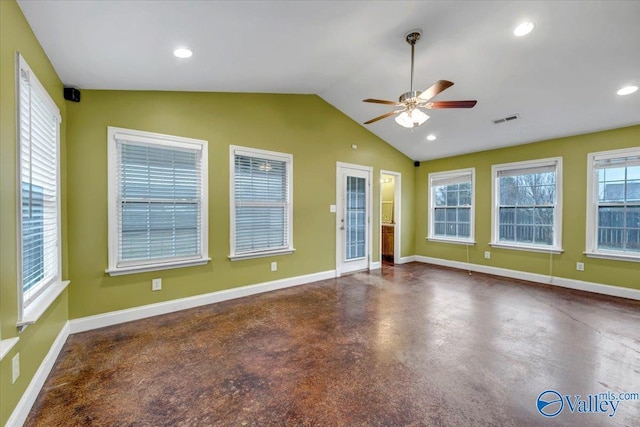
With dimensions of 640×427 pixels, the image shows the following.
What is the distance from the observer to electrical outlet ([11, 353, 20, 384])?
1.58 m

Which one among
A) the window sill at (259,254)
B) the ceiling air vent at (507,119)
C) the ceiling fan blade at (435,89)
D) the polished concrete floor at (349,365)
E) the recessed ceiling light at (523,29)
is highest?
the recessed ceiling light at (523,29)

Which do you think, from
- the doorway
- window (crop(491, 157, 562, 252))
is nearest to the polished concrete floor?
window (crop(491, 157, 562, 252))

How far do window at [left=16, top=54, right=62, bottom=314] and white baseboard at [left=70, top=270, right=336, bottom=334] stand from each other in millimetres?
631

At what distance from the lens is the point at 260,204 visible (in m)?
4.13

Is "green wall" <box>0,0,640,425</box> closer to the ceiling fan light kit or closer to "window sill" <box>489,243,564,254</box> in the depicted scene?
"window sill" <box>489,243,564,254</box>

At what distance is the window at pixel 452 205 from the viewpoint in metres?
5.78

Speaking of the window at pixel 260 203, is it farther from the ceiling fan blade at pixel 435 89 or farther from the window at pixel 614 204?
the window at pixel 614 204

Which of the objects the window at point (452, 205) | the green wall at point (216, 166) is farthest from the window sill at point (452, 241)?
the green wall at point (216, 166)

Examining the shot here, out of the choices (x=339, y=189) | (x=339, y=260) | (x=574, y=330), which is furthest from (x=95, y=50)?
(x=574, y=330)

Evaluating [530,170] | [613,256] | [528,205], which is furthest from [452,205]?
[613,256]

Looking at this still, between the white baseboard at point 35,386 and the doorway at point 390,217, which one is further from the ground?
the doorway at point 390,217

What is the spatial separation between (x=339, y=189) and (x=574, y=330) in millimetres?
3602

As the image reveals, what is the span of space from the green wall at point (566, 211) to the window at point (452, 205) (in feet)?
0.50

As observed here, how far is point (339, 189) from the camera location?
5.09m
